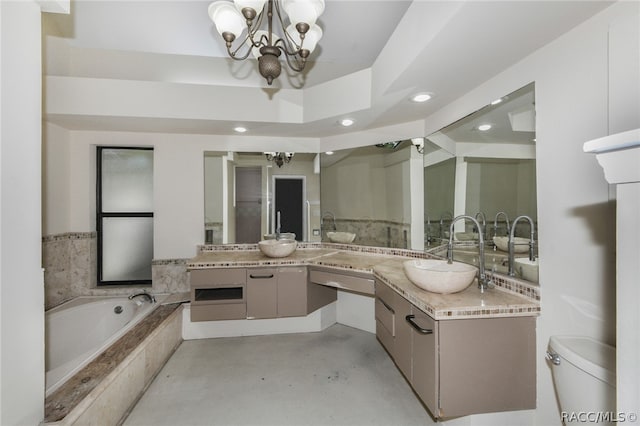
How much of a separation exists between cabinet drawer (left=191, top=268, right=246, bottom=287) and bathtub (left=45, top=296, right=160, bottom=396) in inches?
21.9

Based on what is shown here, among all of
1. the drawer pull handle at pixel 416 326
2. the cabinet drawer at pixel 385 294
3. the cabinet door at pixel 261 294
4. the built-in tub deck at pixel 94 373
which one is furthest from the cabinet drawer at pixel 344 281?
the built-in tub deck at pixel 94 373

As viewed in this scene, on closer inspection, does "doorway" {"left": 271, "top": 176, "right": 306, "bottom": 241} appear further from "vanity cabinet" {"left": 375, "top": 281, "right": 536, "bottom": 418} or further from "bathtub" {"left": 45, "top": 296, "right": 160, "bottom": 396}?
"vanity cabinet" {"left": 375, "top": 281, "right": 536, "bottom": 418}

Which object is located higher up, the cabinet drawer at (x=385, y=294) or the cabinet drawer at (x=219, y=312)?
the cabinet drawer at (x=385, y=294)

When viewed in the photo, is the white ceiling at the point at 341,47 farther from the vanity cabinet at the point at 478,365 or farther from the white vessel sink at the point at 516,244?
the vanity cabinet at the point at 478,365

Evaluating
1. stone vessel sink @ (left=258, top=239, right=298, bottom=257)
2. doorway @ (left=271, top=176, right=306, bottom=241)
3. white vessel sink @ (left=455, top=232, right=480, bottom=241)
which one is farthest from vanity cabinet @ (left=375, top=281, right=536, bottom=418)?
doorway @ (left=271, top=176, right=306, bottom=241)

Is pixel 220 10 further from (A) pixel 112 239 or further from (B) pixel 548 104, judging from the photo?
(A) pixel 112 239

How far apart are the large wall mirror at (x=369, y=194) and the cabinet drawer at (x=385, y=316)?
765 mm

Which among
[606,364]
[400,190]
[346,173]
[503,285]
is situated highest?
[346,173]

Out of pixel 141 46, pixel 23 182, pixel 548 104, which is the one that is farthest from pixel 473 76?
pixel 141 46

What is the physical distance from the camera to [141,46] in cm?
237

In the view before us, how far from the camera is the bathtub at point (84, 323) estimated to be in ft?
7.93

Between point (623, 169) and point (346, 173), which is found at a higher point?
point (346, 173)

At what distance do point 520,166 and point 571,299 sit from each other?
74 centimetres

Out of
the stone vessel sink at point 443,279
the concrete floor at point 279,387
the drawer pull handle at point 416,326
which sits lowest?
the concrete floor at point 279,387
